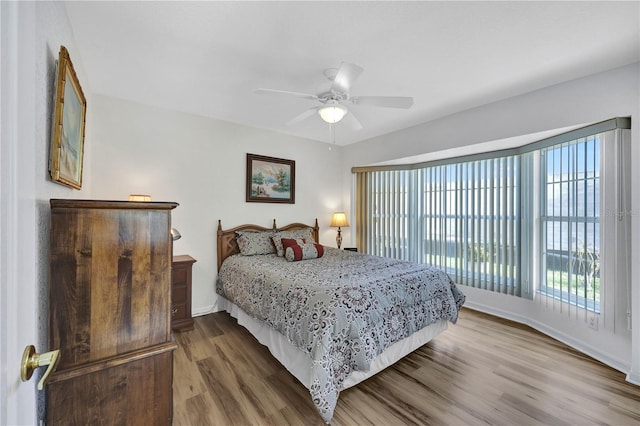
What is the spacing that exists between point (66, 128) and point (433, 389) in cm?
295

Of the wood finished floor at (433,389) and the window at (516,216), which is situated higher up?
the window at (516,216)

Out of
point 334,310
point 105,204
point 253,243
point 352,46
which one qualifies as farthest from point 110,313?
point 253,243

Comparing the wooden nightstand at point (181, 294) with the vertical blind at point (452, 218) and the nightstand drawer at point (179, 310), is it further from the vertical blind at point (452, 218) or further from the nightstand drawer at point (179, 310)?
the vertical blind at point (452, 218)

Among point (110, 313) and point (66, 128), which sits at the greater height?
point (66, 128)

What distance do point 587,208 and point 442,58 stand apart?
82.3 inches

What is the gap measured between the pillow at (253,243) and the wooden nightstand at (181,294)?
72cm

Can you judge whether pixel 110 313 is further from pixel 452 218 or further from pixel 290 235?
pixel 452 218

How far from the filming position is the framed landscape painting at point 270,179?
3949 mm

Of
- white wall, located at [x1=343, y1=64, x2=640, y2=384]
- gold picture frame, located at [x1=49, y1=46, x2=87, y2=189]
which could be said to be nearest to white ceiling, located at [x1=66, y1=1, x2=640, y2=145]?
white wall, located at [x1=343, y1=64, x2=640, y2=384]

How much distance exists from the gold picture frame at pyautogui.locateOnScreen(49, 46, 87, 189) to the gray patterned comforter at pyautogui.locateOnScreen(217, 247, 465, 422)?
5.39ft

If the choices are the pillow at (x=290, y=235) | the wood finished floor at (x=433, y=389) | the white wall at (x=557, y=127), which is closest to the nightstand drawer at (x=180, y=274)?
the wood finished floor at (x=433, y=389)

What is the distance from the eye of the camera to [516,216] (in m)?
3.39

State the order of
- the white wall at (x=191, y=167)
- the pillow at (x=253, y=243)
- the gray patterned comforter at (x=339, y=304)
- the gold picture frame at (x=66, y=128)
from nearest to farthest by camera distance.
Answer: the gold picture frame at (x=66, y=128)
the gray patterned comforter at (x=339, y=304)
the white wall at (x=191, y=167)
the pillow at (x=253, y=243)

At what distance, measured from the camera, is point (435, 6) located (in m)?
1.64
